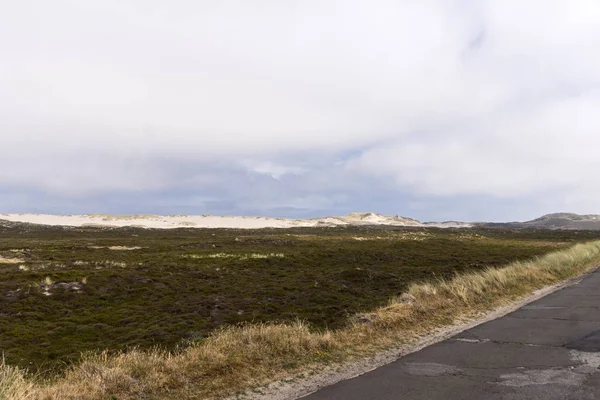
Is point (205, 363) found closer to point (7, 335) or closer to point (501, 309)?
point (501, 309)

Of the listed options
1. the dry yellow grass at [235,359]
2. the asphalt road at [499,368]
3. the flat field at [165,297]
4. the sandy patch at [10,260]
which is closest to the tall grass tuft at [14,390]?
the dry yellow grass at [235,359]

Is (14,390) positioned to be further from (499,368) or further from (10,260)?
(10,260)

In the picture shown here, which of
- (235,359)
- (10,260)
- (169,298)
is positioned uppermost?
(235,359)

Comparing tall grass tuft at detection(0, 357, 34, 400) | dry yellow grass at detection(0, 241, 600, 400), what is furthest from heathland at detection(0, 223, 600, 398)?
tall grass tuft at detection(0, 357, 34, 400)

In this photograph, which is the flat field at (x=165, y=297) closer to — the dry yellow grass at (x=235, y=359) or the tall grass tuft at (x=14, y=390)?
the dry yellow grass at (x=235, y=359)

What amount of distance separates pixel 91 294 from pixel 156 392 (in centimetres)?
1899

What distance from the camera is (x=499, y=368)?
8.48 meters

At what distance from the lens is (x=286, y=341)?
9.66 metres

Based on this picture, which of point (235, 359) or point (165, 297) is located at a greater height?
point (235, 359)

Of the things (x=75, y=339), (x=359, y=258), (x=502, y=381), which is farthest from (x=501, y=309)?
(x=359, y=258)

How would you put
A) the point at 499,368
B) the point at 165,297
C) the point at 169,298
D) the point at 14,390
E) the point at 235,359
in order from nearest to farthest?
1. the point at 14,390
2. the point at 499,368
3. the point at 235,359
4. the point at 169,298
5. the point at 165,297

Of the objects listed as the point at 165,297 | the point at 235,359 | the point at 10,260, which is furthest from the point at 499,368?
the point at 10,260

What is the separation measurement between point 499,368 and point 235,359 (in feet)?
16.6

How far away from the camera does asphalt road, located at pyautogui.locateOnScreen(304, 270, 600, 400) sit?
7223mm
